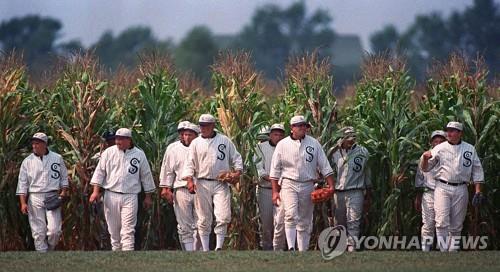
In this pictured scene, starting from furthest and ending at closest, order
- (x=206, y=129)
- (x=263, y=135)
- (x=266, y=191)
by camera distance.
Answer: (x=263, y=135)
(x=266, y=191)
(x=206, y=129)

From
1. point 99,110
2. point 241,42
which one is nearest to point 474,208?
point 99,110

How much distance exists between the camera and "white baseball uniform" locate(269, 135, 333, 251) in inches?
736

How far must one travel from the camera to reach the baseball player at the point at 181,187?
1923 centimetres

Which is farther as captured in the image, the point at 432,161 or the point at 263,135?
the point at 263,135

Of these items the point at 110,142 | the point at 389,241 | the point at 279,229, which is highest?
the point at 110,142

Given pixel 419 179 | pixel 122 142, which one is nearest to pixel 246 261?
pixel 122 142

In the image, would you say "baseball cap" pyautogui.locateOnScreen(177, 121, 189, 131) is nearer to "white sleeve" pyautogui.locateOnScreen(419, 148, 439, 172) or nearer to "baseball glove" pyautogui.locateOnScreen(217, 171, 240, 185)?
"baseball glove" pyautogui.locateOnScreen(217, 171, 240, 185)

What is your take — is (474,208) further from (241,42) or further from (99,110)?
(241,42)

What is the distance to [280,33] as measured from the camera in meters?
93.3

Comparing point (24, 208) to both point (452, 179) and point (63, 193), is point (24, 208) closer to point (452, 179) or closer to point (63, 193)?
point (63, 193)

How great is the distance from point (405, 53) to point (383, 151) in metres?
1.88

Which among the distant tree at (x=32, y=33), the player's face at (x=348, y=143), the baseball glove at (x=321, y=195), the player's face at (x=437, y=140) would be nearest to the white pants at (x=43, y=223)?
the baseball glove at (x=321, y=195)

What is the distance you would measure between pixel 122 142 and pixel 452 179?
193 inches

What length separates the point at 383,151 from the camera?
19.8m
